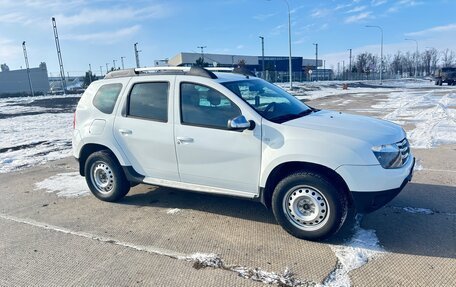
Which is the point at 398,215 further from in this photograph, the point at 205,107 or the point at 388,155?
the point at 205,107

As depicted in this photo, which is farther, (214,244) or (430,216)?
(430,216)

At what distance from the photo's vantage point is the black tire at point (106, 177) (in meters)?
5.10

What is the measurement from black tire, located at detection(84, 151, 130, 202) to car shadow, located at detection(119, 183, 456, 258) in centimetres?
22

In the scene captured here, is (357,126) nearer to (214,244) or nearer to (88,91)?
(214,244)

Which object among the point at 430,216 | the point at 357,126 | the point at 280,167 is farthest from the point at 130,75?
the point at 430,216

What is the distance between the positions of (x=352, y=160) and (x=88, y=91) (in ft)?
13.3

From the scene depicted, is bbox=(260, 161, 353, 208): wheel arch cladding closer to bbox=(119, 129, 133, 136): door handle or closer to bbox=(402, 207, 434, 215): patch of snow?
bbox=(402, 207, 434, 215): patch of snow

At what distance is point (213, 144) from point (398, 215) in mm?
2534

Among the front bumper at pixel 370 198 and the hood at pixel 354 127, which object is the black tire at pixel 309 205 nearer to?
the front bumper at pixel 370 198

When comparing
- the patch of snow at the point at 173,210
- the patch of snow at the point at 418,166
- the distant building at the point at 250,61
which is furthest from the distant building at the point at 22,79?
the patch of snow at the point at 418,166

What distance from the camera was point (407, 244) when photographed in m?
3.67

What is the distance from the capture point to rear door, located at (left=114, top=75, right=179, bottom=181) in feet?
14.8

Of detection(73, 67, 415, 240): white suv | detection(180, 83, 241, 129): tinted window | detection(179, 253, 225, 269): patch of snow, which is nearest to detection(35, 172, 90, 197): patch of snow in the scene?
detection(73, 67, 415, 240): white suv

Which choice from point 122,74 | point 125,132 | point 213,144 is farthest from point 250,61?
point 213,144
